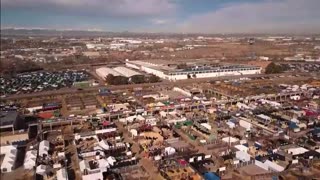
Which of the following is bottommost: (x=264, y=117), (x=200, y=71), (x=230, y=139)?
(x=230, y=139)

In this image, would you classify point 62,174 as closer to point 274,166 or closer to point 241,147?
point 241,147

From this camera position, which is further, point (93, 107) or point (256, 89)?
point (256, 89)

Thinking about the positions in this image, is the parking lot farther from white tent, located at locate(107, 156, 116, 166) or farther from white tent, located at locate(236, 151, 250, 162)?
white tent, located at locate(236, 151, 250, 162)

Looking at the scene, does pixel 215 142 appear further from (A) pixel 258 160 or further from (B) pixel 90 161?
(B) pixel 90 161

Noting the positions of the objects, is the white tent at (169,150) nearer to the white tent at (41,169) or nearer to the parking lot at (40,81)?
the white tent at (41,169)

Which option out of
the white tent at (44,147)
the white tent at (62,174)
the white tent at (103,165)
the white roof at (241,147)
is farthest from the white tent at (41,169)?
the white roof at (241,147)

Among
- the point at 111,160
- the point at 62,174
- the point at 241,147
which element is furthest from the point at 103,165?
the point at 241,147

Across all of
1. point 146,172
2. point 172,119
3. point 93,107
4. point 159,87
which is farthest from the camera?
point 159,87

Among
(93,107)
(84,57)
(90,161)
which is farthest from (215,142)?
(84,57)
